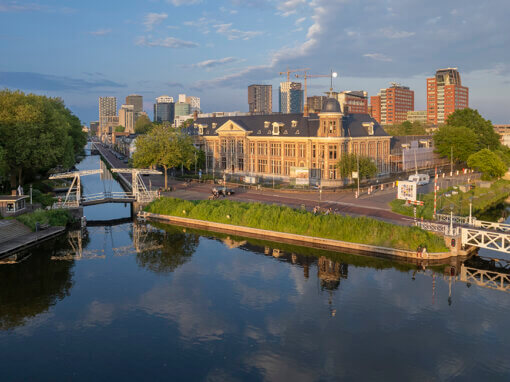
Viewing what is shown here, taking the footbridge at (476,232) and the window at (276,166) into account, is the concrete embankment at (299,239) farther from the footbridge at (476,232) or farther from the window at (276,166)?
the window at (276,166)

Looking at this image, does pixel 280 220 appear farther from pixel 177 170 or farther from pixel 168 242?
pixel 177 170

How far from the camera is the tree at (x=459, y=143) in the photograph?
371 feet

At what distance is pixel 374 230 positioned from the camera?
48500mm

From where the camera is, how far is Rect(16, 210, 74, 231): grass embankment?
182 ft

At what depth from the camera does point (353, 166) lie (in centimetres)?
8075

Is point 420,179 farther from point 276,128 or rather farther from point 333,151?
point 276,128

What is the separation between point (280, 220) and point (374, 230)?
1124cm

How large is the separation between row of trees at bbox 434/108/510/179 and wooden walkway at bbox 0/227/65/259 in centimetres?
7857

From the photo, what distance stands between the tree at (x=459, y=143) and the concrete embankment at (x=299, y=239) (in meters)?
73.6

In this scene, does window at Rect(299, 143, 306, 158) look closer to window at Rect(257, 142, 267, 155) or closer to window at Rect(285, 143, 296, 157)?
window at Rect(285, 143, 296, 157)

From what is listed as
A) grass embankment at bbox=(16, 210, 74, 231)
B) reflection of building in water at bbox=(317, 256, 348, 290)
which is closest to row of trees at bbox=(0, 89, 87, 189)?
grass embankment at bbox=(16, 210, 74, 231)

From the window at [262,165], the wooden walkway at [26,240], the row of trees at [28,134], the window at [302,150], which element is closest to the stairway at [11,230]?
the wooden walkway at [26,240]

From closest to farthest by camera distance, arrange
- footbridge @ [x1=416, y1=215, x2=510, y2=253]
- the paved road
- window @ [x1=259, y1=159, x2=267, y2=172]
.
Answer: footbridge @ [x1=416, y1=215, x2=510, y2=253], the paved road, window @ [x1=259, y1=159, x2=267, y2=172]

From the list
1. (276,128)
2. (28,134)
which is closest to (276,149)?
(276,128)
